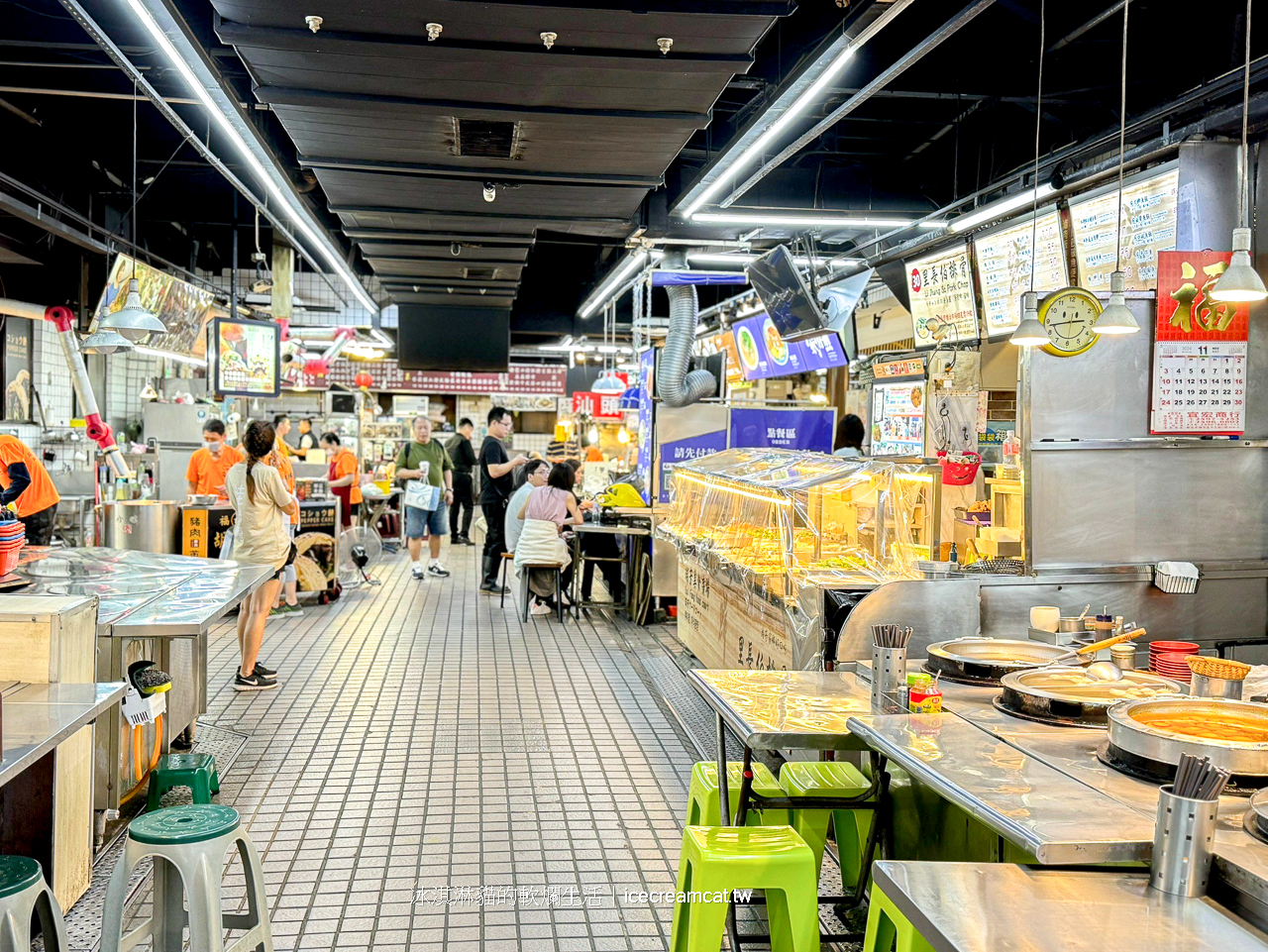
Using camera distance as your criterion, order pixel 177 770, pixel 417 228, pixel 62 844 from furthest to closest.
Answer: pixel 417 228, pixel 177 770, pixel 62 844

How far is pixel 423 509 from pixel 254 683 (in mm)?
5451

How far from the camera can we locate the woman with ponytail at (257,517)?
6.17 meters

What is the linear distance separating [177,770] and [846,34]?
4298 millimetres

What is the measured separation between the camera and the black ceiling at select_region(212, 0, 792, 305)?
4.48m

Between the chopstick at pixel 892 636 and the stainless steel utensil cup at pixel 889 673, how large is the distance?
1 centimetres

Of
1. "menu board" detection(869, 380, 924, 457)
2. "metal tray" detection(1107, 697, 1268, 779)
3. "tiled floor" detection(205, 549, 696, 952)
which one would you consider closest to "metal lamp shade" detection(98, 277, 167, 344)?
"tiled floor" detection(205, 549, 696, 952)

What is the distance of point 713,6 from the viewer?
4.34 metres

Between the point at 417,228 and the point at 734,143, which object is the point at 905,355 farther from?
the point at 417,228

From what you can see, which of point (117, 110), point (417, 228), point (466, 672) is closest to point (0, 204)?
point (117, 110)

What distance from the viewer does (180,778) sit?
3740 millimetres

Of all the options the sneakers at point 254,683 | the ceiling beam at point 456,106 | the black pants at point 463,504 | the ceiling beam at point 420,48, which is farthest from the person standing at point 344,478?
the ceiling beam at point 420,48

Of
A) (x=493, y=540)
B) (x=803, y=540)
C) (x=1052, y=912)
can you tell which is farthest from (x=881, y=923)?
(x=493, y=540)

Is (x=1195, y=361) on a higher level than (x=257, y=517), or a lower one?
higher

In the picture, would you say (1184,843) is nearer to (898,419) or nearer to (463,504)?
(898,419)
